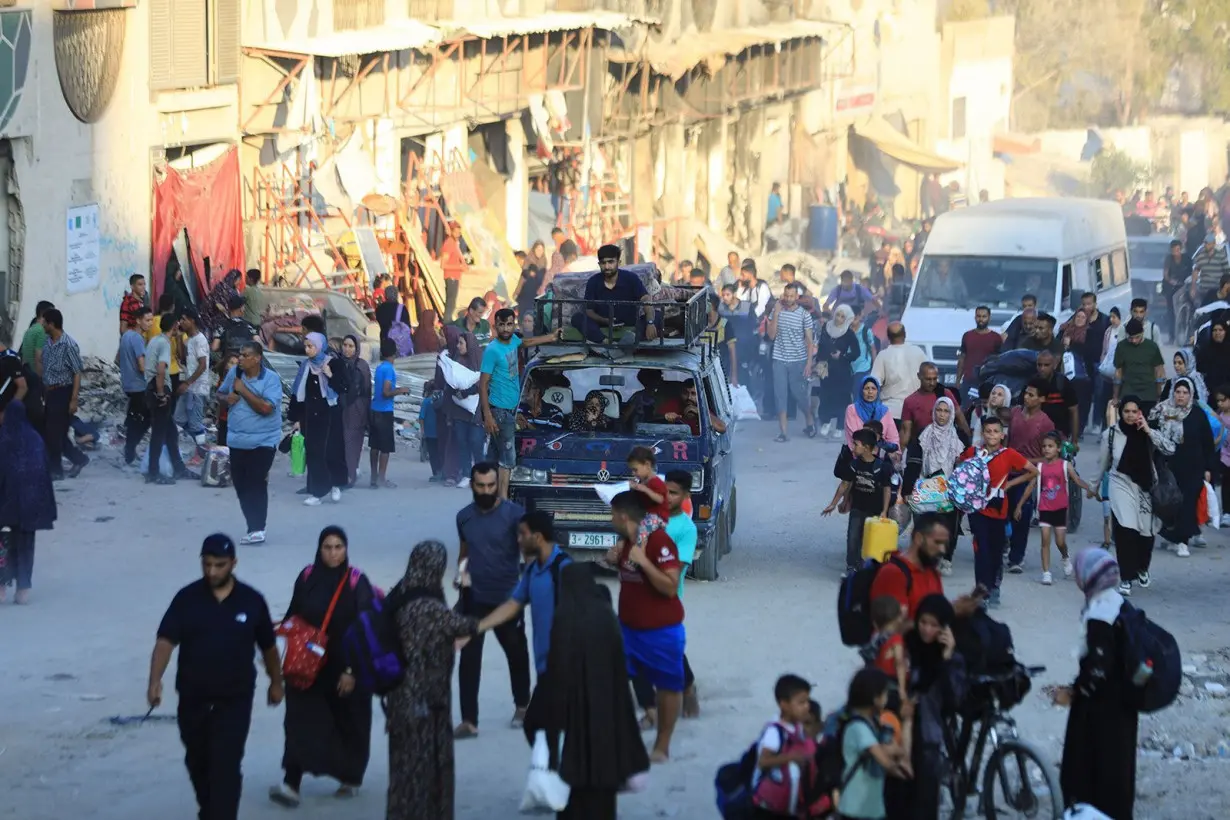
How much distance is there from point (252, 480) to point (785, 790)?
8.58m

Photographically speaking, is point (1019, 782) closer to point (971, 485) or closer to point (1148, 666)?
point (1148, 666)

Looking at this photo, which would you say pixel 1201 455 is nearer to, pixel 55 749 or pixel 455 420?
pixel 455 420

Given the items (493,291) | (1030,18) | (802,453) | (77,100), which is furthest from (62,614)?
(1030,18)

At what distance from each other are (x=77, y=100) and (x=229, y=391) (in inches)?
382

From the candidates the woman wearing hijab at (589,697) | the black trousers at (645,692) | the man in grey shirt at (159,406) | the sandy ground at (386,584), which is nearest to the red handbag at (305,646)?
the sandy ground at (386,584)

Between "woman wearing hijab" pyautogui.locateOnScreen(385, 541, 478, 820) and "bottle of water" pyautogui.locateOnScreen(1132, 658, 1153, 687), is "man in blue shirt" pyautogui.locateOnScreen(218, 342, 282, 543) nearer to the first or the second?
"woman wearing hijab" pyautogui.locateOnScreen(385, 541, 478, 820)

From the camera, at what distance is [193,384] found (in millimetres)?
18484

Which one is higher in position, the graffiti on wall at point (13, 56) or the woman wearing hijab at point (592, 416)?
the graffiti on wall at point (13, 56)

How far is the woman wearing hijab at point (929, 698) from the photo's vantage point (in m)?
7.36

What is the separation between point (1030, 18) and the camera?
265 ft

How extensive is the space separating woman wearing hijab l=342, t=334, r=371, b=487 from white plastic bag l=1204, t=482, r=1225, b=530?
761cm

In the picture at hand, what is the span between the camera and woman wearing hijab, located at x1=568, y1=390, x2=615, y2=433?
14203 millimetres

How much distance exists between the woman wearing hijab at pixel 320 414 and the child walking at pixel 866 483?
525 cm

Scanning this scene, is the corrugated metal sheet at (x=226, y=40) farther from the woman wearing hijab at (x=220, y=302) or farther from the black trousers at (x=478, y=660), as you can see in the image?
the black trousers at (x=478, y=660)
